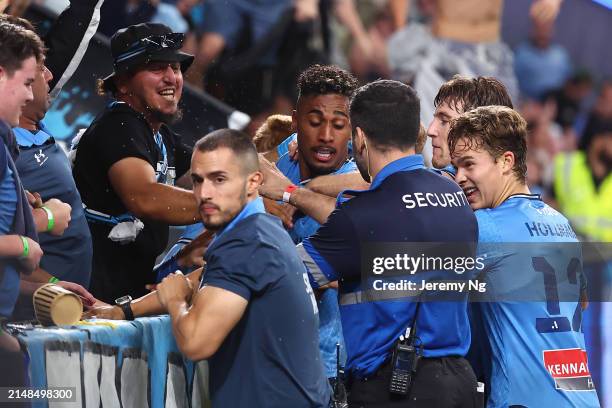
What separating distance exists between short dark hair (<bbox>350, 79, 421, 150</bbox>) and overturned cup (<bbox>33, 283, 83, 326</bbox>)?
131 cm

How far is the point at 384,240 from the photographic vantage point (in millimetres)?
4266

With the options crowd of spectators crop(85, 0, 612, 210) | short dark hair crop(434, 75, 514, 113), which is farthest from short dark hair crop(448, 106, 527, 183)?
crowd of spectators crop(85, 0, 612, 210)

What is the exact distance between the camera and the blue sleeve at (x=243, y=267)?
3.82m

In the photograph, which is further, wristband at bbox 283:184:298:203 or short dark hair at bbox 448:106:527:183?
wristband at bbox 283:184:298:203

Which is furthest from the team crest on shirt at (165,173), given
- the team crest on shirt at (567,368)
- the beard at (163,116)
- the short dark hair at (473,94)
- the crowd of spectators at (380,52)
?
the crowd of spectators at (380,52)

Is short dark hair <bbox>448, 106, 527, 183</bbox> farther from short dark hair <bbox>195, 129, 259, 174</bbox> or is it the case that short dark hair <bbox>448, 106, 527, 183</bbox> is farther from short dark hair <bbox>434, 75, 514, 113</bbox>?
short dark hair <bbox>195, 129, 259, 174</bbox>

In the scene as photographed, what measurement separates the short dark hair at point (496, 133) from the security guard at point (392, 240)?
1.73 feet

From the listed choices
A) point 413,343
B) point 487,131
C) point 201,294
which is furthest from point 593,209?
point 201,294

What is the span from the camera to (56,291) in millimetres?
3910

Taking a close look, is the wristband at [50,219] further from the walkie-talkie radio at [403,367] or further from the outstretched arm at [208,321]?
the walkie-talkie radio at [403,367]

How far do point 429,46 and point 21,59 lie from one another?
7.72m

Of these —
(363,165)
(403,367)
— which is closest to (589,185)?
(363,165)

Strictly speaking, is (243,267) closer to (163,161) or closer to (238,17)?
(163,161)

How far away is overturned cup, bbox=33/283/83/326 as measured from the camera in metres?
3.89
